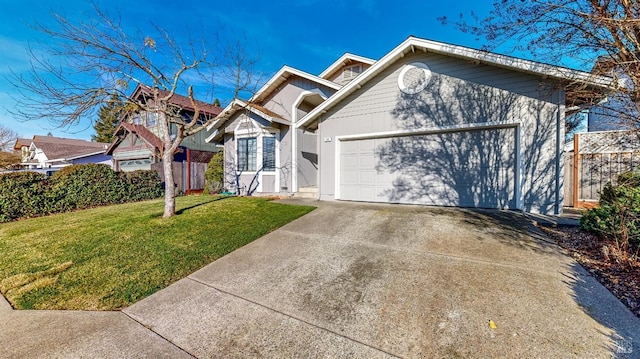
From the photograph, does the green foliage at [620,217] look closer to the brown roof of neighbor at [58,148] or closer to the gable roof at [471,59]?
the gable roof at [471,59]

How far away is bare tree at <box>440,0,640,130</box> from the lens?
4.00m

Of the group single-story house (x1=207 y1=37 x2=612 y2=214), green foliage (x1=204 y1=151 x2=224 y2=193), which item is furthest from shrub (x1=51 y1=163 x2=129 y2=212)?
single-story house (x1=207 y1=37 x2=612 y2=214)

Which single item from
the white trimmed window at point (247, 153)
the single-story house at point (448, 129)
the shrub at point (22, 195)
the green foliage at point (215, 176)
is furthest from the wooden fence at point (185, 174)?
the single-story house at point (448, 129)

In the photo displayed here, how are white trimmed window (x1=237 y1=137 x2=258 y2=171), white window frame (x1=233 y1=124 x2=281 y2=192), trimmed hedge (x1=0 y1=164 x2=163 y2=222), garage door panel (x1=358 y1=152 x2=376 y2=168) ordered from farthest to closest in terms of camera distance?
white trimmed window (x1=237 y1=137 x2=258 y2=171) → white window frame (x1=233 y1=124 x2=281 y2=192) → garage door panel (x1=358 y1=152 x2=376 y2=168) → trimmed hedge (x1=0 y1=164 x2=163 y2=222)

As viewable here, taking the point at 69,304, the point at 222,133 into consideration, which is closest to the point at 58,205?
the point at 222,133

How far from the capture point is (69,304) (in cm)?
322

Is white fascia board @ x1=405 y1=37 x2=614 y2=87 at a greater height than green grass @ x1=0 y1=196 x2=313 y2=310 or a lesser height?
greater

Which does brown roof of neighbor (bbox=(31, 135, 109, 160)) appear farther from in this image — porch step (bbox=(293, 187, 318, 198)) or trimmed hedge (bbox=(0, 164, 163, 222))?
porch step (bbox=(293, 187, 318, 198))

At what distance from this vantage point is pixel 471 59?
6.77m

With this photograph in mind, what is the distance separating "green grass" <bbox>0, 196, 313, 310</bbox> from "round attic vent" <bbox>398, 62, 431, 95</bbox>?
15.6 feet

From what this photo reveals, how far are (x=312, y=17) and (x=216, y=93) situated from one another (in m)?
6.83

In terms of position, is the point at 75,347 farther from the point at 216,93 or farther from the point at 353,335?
the point at 216,93

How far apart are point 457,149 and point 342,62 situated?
8.50 meters

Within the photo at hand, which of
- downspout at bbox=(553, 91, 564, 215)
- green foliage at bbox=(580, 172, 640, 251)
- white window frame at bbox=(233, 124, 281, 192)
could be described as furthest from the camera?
white window frame at bbox=(233, 124, 281, 192)
